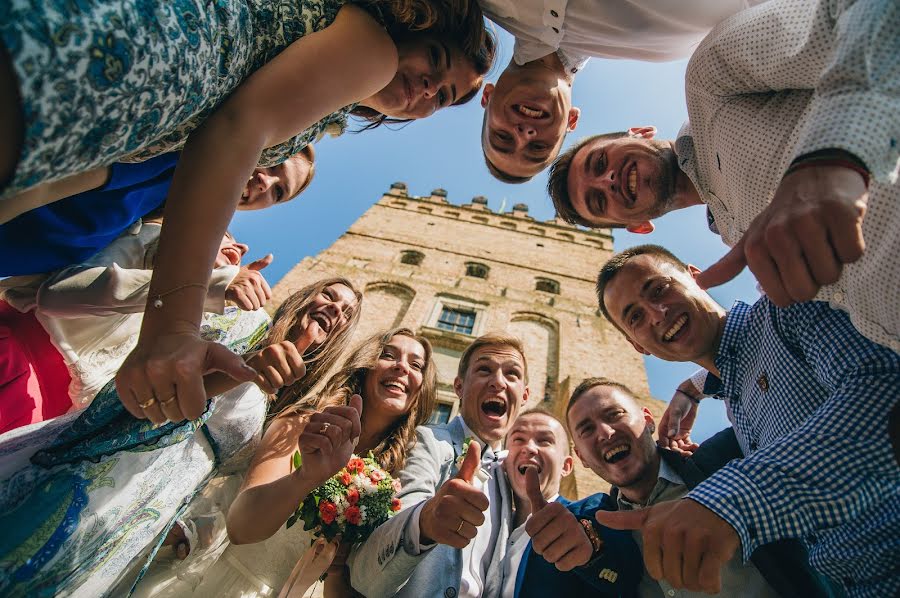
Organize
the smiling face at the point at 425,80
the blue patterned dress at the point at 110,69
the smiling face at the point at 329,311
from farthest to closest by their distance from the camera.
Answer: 1. the smiling face at the point at 329,311
2. the smiling face at the point at 425,80
3. the blue patterned dress at the point at 110,69

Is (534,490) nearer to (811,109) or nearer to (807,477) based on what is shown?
(807,477)

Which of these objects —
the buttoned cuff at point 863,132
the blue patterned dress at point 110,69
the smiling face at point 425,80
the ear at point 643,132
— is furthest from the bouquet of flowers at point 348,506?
Result: the ear at point 643,132

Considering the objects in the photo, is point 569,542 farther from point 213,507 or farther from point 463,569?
point 213,507

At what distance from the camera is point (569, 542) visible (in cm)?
204

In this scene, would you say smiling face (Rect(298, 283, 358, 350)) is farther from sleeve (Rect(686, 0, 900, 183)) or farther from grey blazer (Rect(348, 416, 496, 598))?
sleeve (Rect(686, 0, 900, 183))

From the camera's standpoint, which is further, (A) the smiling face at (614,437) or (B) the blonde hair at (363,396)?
(B) the blonde hair at (363,396)

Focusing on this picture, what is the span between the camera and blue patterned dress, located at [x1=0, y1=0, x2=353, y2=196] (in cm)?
86

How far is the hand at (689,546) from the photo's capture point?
1282 millimetres

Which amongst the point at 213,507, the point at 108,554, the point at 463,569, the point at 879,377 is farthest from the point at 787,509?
the point at 213,507

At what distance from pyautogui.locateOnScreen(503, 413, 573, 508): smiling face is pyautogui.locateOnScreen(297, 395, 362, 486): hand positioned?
5.50 ft

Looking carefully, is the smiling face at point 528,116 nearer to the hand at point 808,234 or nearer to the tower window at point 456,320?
the hand at point 808,234

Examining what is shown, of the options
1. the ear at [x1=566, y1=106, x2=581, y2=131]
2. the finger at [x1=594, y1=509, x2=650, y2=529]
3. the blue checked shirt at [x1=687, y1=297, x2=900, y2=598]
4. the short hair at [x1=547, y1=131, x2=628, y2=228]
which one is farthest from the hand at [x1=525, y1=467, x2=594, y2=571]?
the ear at [x1=566, y1=106, x2=581, y2=131]

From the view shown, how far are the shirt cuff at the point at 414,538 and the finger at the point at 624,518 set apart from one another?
1.23 meters

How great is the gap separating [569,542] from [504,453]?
2.15 meters
